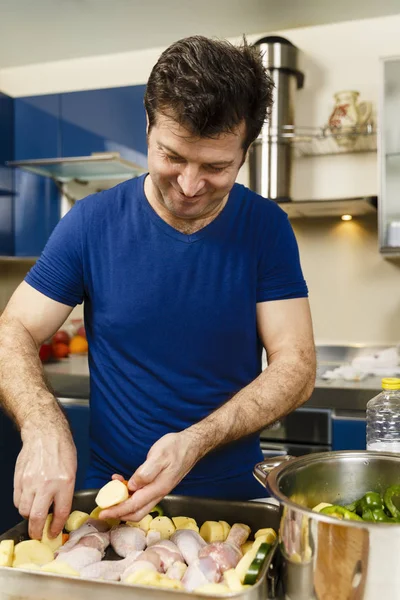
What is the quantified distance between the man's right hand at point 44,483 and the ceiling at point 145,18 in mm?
2314

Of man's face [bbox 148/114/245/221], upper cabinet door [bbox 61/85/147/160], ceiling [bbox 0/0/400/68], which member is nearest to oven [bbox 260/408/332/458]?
man's face [bbox 148/114/245/221]

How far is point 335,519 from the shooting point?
2.10ft

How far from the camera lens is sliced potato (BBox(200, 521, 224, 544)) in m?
0.88

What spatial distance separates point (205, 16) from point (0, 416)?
1976 mm

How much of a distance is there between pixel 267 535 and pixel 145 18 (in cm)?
259

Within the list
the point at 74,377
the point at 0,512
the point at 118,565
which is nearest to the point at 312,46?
the point at 74,377

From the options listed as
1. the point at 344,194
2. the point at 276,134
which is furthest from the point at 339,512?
the point at 344,194

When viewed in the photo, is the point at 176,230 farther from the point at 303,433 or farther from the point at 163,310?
the point at 303,433

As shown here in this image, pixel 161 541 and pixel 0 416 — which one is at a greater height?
pixel 161 541

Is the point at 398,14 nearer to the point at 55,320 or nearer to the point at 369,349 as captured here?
the point at 369,349

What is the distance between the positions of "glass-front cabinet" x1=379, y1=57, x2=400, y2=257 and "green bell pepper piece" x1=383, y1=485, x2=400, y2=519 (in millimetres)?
1863

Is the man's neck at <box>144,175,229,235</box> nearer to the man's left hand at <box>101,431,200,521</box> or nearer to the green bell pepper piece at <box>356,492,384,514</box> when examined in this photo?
the man's left hand at <box>101,431,200,521</box>

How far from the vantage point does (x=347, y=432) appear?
7.52 feet

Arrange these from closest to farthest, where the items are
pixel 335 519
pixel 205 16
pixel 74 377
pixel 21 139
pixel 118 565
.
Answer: pixel 335 519, pixel 118 565, pixel 74 377, pixel 205 16, pixel 21 139
